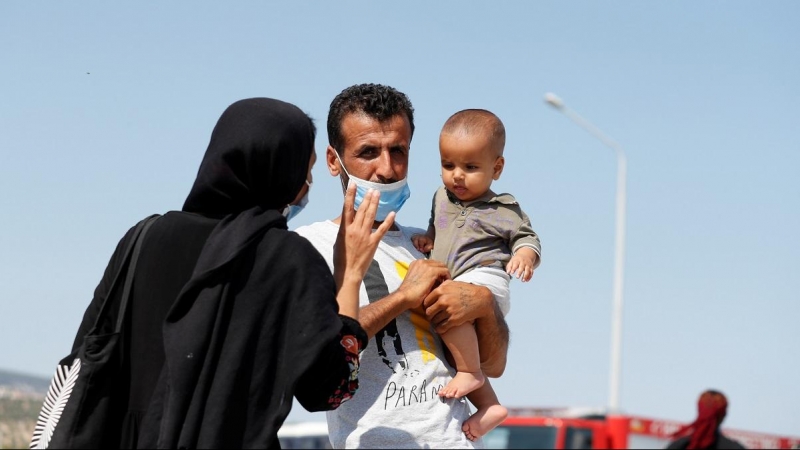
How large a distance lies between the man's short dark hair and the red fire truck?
13.4 metres

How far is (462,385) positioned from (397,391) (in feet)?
0.82

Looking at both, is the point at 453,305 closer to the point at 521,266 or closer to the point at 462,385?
the point at 462,385

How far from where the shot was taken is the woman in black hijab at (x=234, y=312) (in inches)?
117

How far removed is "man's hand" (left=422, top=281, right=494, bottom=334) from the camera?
156 inches

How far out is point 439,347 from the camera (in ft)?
13.6

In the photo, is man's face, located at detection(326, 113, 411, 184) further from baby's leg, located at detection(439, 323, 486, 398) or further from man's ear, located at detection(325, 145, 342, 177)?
baby's leg, located at detection(439, 323, 486, 398)

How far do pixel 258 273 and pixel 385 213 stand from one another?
3.85 ft

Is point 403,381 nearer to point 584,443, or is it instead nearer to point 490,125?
point 490,125

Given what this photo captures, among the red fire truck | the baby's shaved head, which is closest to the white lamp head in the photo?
the red fire truck

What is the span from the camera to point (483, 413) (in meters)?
4.22

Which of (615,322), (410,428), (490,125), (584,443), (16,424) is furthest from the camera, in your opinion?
(615,322)

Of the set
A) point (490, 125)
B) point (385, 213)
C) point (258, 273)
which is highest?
point (490, 125)

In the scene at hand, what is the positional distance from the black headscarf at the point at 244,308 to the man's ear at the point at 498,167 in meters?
1.52

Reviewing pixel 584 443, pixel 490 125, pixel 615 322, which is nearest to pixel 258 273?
pixel 490 125
